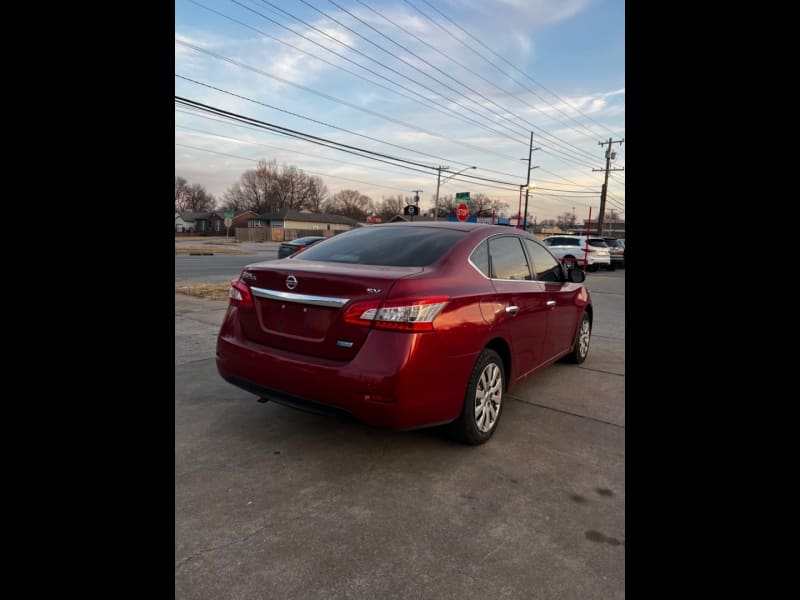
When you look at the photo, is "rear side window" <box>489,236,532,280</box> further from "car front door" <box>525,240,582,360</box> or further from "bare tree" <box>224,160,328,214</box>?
"bare tree" <box>224,160,328,214</box>

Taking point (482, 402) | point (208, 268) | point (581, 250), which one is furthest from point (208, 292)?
point (581, 250)

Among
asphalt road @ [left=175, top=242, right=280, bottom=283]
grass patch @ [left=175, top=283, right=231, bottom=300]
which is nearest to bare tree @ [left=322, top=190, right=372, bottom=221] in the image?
asphalt road @ [left=175, top=242, right=280, bottom=283]

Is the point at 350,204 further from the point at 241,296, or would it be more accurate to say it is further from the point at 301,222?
the point at 241,296

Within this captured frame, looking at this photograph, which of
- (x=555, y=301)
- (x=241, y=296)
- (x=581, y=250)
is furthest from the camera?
(x=581, y=250)

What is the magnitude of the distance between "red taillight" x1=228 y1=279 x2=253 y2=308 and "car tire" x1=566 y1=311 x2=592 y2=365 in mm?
3711

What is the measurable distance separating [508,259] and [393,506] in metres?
2.18

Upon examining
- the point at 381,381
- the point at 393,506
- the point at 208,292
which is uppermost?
the point at 381,381

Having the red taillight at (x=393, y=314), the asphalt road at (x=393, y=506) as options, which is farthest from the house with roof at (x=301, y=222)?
the red taillight at (x=393, y=314)

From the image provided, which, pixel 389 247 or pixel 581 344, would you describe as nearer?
pixel 389 247

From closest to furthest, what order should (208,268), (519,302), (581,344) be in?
(519,302) < (581,344) < (208,268)

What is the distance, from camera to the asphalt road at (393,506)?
2.07 m

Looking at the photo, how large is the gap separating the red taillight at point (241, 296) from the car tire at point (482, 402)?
1582 mm

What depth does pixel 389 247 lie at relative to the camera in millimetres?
3572

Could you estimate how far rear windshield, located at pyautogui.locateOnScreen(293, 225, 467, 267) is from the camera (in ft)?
11.0
